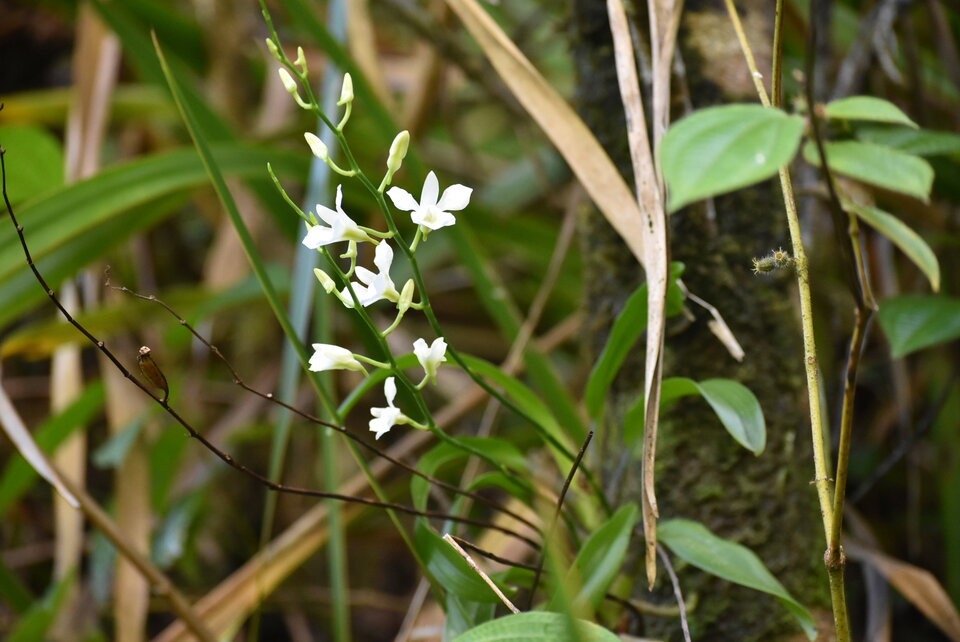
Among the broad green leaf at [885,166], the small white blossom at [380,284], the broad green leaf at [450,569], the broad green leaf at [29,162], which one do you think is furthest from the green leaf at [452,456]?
the broad green leaf at [29,162]

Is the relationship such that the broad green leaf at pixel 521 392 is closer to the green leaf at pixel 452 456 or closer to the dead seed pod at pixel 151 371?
the green leaf at pixel 452 456

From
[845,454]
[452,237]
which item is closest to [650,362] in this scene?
[845,454]

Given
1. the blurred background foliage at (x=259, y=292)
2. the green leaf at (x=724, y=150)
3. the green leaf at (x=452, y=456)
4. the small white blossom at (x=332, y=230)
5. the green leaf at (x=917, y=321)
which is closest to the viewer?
the green leaf at (x=724, y=150)

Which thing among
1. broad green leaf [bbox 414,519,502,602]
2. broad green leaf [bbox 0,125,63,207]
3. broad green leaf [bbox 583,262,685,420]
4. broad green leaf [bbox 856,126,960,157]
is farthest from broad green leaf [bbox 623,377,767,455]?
broad green leaf [bbox 0,125,63,207]

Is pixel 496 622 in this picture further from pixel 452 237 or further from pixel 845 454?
pixel 452 237

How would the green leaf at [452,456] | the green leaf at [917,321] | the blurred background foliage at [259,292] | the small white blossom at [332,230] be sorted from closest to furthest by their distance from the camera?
the small white blossom at [332,230] → the green leaf at [452,456] → the green leaf at [917,321] → the blurred background foliage at [259,292]

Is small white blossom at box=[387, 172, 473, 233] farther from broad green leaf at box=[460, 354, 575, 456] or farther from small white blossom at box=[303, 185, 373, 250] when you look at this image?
broad green leaf at box=[460, 354, 575, 456]
